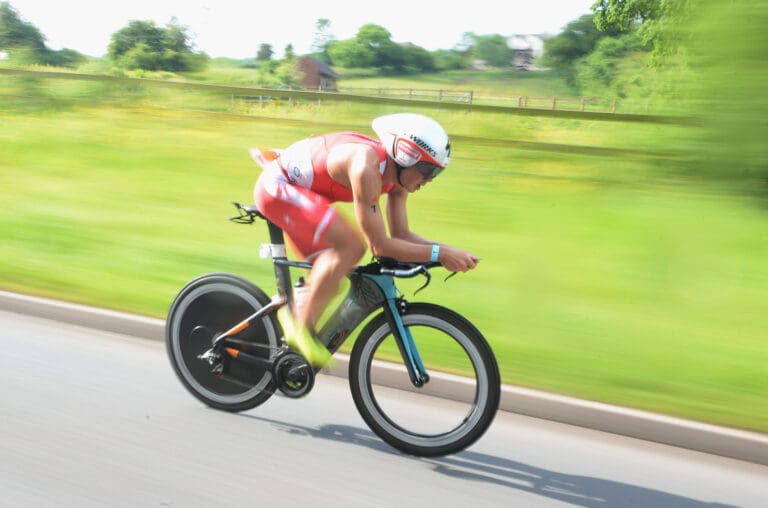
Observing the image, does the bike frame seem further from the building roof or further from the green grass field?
the building roof

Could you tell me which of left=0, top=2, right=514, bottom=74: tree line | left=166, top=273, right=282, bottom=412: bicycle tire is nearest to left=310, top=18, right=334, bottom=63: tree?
left=0, top=2, right=514, bottom=74: tree line

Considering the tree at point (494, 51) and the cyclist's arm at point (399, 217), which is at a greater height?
the tree at point (494, 51)

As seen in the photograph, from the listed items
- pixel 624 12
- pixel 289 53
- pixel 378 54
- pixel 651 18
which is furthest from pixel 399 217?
pixel 378 54

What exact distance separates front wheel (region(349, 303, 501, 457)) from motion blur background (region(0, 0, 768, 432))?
693mm

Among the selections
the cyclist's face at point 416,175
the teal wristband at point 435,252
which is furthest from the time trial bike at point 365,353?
the cyclist's face at point 416,175

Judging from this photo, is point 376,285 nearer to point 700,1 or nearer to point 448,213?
point 448,213

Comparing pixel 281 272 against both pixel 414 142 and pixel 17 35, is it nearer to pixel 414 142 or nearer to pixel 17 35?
pixel 414 142

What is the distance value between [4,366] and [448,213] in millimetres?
5271

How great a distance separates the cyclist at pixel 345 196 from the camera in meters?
3.95

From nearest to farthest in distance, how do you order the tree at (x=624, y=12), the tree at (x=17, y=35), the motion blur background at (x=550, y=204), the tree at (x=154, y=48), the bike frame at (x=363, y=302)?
1. the bike frame at (x=363, y=302)
2. the motion blur background at (x=550, y=204)
3. the tree at (x=624, y=12)
4. the tree at (x=154, y=48)
5. the tree at (x=17, y=35)

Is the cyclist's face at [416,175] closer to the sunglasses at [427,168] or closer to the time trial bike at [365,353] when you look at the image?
the sunglasses at [427,168]

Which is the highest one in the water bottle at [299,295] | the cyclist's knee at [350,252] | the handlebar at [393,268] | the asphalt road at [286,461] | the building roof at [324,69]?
the building roof at [324,69]

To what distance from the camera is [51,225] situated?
9.17 m

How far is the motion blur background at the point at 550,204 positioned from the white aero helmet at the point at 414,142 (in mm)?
1754
